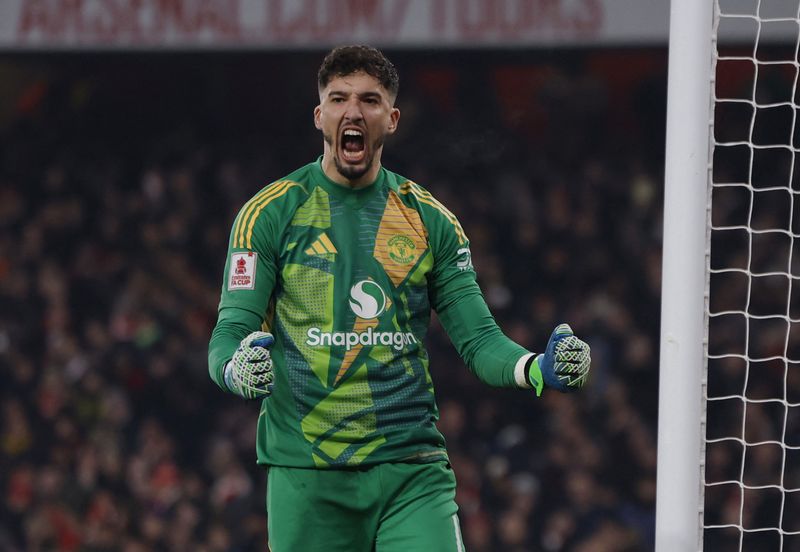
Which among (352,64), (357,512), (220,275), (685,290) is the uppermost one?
(352,64)

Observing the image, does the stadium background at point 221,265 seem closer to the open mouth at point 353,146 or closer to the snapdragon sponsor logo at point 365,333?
the snapdragon sponsor logo at point 365,333

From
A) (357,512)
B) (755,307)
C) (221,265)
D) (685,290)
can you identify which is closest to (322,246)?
(357,512)

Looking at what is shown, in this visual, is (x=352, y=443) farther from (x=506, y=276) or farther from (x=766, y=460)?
(x=506, y=276)

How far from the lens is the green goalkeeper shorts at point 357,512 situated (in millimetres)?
3711

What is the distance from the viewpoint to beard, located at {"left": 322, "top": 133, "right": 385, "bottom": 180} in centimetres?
383

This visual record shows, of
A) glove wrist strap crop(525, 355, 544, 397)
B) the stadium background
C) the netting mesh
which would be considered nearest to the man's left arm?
glove wrist strap crop(525, 355, 544, 397)

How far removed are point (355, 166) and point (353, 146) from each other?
0.19 feet

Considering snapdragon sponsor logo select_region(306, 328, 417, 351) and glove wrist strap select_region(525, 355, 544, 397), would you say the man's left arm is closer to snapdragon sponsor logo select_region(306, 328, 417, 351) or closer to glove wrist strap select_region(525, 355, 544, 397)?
glove wrist strap select_region(525, 355, 544, 397)

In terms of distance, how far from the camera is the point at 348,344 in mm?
3744

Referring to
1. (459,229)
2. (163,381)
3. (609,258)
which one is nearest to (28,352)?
(163,381)

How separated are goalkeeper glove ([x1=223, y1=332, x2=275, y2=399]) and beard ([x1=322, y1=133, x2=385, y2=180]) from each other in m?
0.68

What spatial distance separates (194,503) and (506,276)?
3305mm

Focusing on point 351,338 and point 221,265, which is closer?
point 351,338

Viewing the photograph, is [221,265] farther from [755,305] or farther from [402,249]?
[402,249]
